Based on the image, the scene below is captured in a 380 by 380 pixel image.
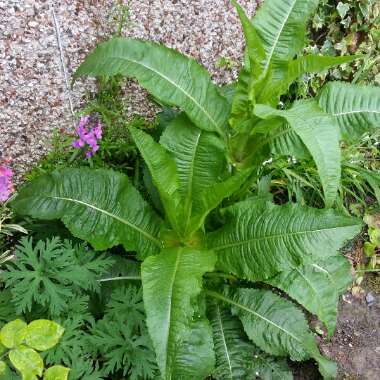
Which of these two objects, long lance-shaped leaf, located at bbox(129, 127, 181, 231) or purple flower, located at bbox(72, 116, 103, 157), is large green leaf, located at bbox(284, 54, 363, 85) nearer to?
long lance-shaped leaf, located at bbox(129, 127, 181, 231)

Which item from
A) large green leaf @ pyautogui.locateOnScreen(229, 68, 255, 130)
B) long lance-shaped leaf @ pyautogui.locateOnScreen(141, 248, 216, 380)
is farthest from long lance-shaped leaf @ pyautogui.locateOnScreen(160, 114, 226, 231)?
long lance-shaped leaf @ pyautogui.locateOnScreen(141, 248, 216, 380)

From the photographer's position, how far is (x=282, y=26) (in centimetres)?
270

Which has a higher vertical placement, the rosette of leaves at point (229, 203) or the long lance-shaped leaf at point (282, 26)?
the long lance-shaped leaf at point (282, 26)

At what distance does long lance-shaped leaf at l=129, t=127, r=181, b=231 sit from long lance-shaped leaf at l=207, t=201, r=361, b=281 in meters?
0.33

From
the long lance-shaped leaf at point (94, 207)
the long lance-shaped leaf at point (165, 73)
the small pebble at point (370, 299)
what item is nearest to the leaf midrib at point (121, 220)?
the long lance-shaped leaf at point (94, 207)

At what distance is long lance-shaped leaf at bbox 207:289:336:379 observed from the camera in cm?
272

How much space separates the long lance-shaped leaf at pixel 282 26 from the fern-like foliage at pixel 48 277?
4.44 ft

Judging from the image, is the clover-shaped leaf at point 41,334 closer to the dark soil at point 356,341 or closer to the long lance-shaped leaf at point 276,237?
the long lance-shaped leaf at point 276,237

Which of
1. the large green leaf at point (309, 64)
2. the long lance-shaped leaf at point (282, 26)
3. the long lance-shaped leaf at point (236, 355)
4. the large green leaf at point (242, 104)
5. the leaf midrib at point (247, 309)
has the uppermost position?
the long lance-shaped leaf at point (282, 26)

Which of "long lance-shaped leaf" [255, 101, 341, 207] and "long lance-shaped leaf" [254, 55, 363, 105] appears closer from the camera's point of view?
"long lance-shaped leaf" [255, 101, 341, 207]

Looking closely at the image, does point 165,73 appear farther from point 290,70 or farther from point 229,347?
point 229,347

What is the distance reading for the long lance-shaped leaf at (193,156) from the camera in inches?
103

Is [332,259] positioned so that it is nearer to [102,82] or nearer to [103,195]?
[103,195]

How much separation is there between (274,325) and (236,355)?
10.0 inches
